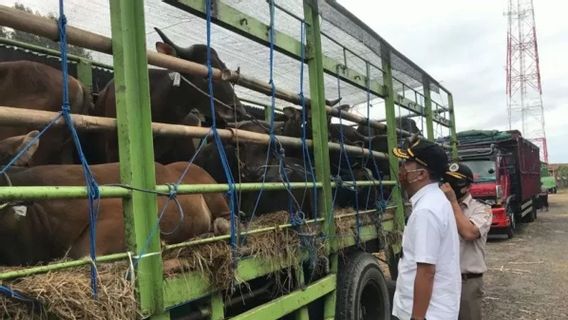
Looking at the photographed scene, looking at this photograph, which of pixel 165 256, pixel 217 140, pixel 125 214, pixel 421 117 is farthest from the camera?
pixel 421 117

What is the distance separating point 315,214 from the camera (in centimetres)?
392

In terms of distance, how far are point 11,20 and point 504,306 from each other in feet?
21.4

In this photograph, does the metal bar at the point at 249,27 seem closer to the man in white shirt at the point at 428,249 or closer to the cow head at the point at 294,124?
the cow head at the point at 294,124

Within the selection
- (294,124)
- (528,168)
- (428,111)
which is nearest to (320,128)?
(294,124)

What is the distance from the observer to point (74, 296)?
6.32 ft

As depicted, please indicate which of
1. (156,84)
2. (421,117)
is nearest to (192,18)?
(156,84)

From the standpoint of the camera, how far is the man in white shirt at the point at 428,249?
2.67 meters

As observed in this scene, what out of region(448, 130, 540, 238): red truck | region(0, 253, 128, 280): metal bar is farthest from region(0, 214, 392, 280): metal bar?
region(448, 130, 540, 238): red truck

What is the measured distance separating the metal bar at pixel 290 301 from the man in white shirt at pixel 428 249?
725mm

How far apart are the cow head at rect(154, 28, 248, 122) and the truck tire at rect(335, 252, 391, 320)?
61.6 inches

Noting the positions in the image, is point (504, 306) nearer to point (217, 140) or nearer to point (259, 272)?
point (259, 272)

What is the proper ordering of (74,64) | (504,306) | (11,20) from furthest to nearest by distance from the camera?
(504,306)
(74,64)
(11,20)

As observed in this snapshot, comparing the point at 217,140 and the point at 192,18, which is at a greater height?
the point at 192,18

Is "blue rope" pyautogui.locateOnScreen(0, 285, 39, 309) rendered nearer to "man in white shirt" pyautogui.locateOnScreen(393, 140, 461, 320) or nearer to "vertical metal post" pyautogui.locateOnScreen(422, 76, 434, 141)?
"man in white shirt" pyautogui.locateOnScreen(393, 140, 461, 320)
